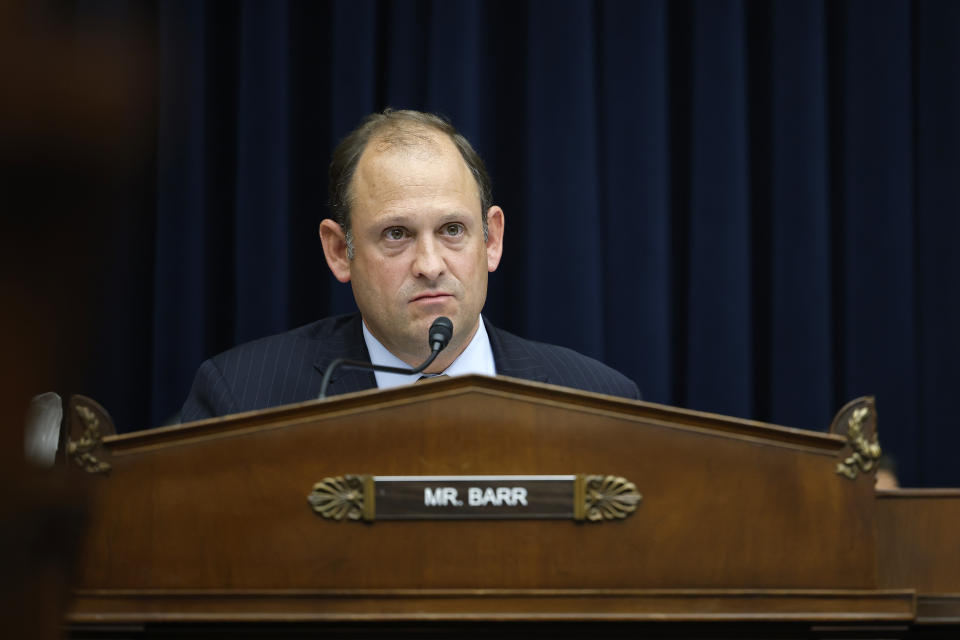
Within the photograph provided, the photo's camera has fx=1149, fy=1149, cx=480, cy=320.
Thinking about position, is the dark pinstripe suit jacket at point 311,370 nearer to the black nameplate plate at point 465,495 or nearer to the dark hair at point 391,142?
the dark hair at point 391,142

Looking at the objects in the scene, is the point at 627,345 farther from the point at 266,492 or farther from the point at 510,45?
the point at 266,492

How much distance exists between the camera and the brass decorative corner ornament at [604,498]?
1101 millimetres

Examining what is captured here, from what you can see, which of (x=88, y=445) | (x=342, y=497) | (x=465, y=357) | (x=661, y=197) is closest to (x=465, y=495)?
(x=342, y=497)

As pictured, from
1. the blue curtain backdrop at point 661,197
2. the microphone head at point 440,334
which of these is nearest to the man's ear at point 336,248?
the blue curtain backdrop at point 661,197

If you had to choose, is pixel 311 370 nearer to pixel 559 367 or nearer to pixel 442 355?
pixel 442 355

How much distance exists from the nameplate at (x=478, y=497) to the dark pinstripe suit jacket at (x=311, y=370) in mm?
878

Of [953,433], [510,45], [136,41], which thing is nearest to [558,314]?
[510,45]

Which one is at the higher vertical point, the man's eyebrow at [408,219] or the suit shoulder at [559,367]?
the man's eyebrow at [408,219]

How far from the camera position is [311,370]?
215 cm

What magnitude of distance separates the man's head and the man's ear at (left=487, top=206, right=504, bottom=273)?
0.07m

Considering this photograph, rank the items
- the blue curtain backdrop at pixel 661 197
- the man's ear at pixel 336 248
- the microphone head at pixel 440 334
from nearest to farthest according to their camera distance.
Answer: the microphone head at pixel 440 334, the man's ear at pixel 336 248, the blue curtain backdrop at pixel 661 197

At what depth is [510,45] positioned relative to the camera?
3.01 metres

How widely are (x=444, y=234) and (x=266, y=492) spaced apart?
44.2 inches

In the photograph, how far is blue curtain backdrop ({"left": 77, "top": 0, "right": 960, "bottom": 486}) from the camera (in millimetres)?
2854
